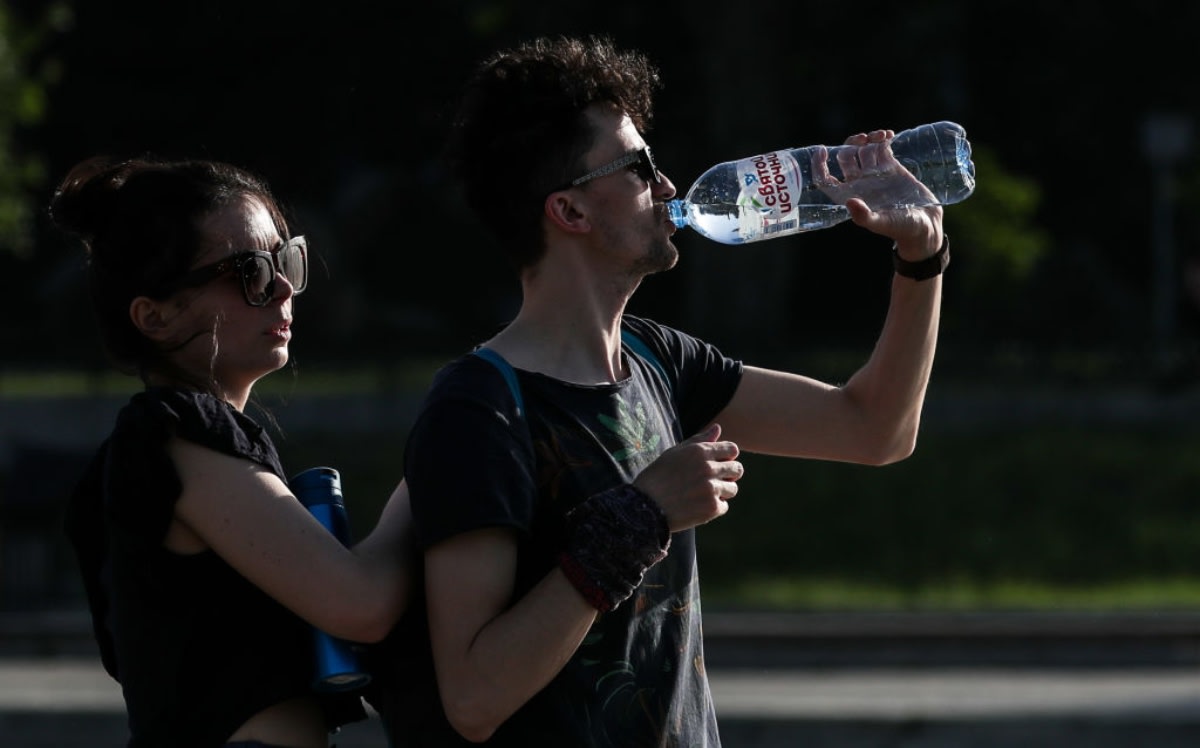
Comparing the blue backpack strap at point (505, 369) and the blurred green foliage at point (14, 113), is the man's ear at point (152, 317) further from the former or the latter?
the blurred green foliage at point (14, 113)

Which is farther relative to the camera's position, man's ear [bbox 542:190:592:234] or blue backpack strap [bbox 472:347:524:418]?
man's ear [bbox 542:190:592:234]

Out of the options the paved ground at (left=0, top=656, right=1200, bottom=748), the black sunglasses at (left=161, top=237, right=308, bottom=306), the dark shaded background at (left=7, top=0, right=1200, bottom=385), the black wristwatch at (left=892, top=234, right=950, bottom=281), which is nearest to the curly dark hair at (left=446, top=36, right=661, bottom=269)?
the black sunglasses at (left=161, top=237, right=308, bottom=306)

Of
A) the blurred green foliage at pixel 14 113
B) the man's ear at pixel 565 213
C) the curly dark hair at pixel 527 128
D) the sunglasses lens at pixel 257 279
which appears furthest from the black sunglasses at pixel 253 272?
the blurred green foliage at pixel 14 113

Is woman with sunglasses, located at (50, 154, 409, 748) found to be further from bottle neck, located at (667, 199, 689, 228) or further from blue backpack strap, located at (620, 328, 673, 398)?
bottle neck, located at (667, 199, 689, 228)

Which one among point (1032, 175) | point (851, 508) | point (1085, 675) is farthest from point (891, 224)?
point (1032, 175)

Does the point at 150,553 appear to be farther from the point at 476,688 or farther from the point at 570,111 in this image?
the point at 570,111

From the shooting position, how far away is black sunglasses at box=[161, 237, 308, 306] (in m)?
2.93

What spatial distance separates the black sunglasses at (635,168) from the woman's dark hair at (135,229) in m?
0.53

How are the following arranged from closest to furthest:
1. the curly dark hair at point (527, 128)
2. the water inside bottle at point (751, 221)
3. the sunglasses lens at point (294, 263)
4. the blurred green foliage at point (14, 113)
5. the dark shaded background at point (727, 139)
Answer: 1. the curly dark hair at point (527, 128)
2. the sunglasses lens at point (294, 263)
3. the water inside bottle at point (751, 221)
4. the blurred green foliage at point (14, 113)
5. the dark shaded background at point (727, 139)

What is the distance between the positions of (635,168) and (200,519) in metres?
0.81

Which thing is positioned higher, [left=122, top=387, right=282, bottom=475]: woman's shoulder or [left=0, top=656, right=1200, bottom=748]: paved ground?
[left=122, top=387, right=282, bottom=475]: woman's shoulder

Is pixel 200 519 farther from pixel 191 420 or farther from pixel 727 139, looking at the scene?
pixel 727 139

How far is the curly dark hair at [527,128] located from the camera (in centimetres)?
289

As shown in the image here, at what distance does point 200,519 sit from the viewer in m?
2.76
